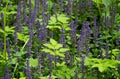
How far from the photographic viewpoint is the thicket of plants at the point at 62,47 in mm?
2592

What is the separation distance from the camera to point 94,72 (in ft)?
9.13

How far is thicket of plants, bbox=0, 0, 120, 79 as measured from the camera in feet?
8.50

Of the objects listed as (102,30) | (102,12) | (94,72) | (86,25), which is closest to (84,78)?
(94,72)

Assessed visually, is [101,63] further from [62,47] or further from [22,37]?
[22,37]

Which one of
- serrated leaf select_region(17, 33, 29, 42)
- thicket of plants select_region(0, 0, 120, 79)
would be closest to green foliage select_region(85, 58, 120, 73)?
thicket of plants select_region(0, 0, 120, 79)

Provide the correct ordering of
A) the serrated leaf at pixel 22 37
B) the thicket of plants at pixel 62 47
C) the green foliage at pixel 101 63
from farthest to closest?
the serrated leaf at pixel 22 37 < the thicket of plants at pixel 62 47 < the green foliage at pixel 101 63

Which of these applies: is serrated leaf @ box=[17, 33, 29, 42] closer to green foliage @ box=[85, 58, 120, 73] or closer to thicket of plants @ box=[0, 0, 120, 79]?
thicket of plants @ box=[0, 0, 120, 79]

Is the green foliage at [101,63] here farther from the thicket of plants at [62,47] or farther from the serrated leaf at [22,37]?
the serrated leaf at [22,37]

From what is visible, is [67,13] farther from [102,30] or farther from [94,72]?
[94,72]

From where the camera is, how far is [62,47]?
286 centimetres

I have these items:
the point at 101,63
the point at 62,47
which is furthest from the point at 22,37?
the point at 101,63

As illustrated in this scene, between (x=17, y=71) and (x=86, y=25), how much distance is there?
0.70m

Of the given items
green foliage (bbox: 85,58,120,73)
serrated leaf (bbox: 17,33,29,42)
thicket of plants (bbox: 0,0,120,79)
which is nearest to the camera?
green foliage (bbox: 85,58,120,73)

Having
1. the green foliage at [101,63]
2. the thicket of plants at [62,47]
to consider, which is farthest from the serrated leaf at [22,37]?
the green foliage at [101,63]
